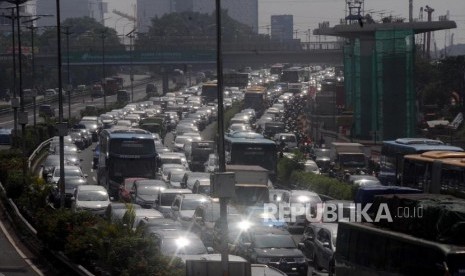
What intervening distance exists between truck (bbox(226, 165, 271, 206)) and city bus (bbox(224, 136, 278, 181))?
8.14m

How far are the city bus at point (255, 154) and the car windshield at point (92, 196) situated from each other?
40.5 ft

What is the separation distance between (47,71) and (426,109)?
2773 inches

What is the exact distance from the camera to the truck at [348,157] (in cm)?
5553

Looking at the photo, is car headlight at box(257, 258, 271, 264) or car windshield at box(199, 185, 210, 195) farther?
car windshield at box(199, 185, 210, 195)

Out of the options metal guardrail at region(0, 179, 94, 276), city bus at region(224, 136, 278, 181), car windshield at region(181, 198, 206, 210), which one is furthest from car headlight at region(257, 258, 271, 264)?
city bus at region(224, 136, 278, 181)

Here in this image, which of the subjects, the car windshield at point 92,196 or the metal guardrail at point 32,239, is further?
the car windshield at point 92,196

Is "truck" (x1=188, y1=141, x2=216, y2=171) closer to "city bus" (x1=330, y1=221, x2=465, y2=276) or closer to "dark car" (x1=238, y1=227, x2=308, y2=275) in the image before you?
"dark car" (x1=238, y1=227, x2=308, y2=275)

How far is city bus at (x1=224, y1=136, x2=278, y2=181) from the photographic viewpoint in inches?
1926

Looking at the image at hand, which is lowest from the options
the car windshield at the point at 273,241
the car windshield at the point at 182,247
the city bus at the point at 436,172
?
the car windshield at the point at 273,241

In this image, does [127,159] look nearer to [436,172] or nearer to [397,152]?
[397,152]

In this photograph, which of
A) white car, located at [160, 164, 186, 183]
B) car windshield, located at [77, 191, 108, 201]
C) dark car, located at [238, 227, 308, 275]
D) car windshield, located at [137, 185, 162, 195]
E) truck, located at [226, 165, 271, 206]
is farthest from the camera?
white car, located at [160, 164, 186, 183]

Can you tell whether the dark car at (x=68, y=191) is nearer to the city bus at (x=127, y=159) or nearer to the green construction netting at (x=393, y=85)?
the city bus at (x=127, y=159)

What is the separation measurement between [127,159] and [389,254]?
29572 mm

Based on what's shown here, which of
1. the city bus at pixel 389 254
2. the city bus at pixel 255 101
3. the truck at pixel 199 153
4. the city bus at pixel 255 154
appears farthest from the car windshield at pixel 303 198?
the city bus at pixel 255 101
